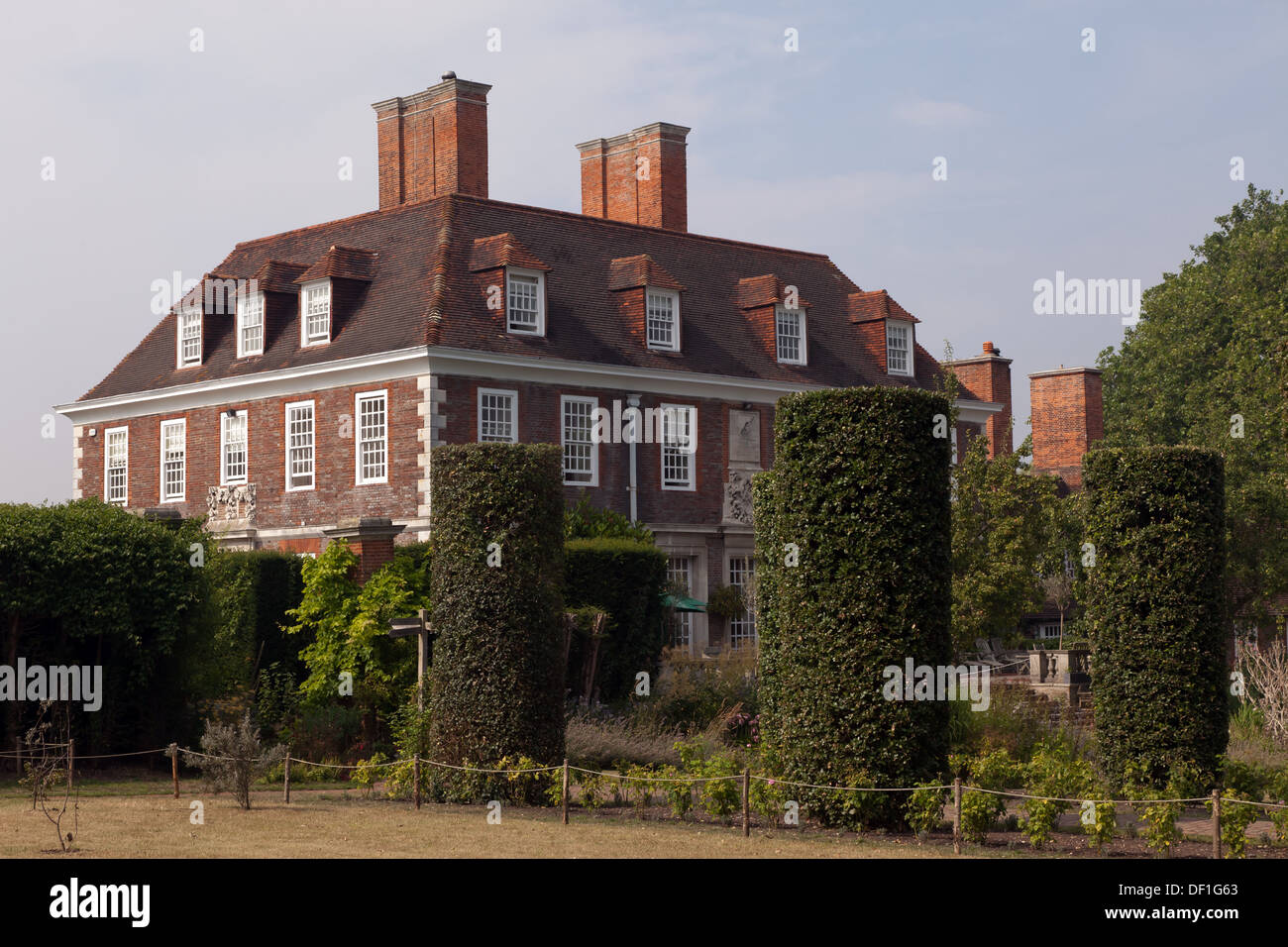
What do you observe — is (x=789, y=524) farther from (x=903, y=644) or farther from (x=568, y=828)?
(x=568, y=828)

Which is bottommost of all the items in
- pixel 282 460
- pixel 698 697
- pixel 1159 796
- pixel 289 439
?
pixel 1159 796

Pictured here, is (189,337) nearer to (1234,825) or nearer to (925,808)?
(925,808)

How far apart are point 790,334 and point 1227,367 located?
15286 mm

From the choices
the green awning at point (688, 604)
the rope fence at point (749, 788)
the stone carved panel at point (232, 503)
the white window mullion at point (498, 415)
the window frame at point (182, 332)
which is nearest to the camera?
the rope fence at point (749, 788)

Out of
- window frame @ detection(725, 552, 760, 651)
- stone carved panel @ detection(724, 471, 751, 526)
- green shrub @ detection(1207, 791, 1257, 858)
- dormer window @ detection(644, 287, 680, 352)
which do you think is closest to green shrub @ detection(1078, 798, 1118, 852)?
green shrub @ detection(1207, 791, 1257, 858)

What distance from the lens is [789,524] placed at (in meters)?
17.0

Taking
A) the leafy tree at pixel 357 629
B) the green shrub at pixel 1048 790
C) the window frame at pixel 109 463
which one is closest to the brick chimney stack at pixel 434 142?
the window frame at pixel 109 463

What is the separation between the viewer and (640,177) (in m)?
41.4

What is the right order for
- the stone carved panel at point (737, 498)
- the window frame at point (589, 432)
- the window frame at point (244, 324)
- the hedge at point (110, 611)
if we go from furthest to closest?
the stone carved panel at point (737, 498) → the window frame at point (244, 324) → the window frame at point (589, 432) → the hedge at point (110, 611)

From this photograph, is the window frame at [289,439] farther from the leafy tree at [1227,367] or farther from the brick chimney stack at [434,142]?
the leafy tree at [1227,367]

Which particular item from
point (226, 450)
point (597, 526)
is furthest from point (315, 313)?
point (597, 526)

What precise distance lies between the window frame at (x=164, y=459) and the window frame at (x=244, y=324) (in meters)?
2.25

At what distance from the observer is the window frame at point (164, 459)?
36.2 m

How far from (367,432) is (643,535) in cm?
633
